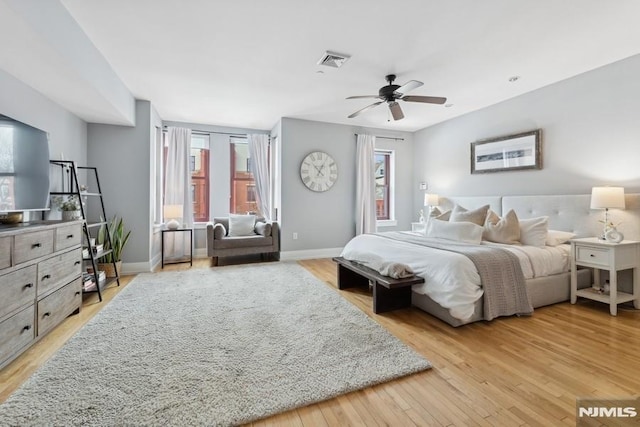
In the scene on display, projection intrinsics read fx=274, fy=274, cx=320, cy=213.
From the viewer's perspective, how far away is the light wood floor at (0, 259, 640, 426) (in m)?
1.43

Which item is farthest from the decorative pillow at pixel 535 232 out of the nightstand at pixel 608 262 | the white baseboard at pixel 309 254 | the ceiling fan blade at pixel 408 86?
the white baseboard at pixel 309 254

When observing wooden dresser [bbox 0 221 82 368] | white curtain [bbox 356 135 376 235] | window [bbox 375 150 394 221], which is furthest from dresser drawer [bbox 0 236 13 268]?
window [bbox 375 150 394 221]

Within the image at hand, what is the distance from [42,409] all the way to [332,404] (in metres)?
1.53

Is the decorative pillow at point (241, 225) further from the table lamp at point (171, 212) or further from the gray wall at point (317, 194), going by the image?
the table lamp at point (171, 212)

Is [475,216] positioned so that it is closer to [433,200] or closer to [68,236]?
[433,200]

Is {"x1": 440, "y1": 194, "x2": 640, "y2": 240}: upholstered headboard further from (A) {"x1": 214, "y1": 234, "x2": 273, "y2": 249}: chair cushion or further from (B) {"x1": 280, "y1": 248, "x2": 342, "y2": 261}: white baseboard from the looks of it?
(A) {"x1": 214, "y1": 234, "x2": 273, "y2": 249}: chair cushion

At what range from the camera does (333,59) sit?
289 centimetres

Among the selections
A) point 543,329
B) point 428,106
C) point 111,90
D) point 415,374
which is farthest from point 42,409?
point 428,106

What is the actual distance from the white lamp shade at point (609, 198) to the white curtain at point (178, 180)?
582 cm

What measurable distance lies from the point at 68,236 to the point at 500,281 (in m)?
4.03

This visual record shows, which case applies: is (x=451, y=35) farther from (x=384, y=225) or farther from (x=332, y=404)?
(x=384, y=225)

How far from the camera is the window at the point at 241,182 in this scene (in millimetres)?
5664

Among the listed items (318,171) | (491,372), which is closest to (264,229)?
(318,171)

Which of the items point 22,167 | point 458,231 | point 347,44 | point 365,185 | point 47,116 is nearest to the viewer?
point 22,167
